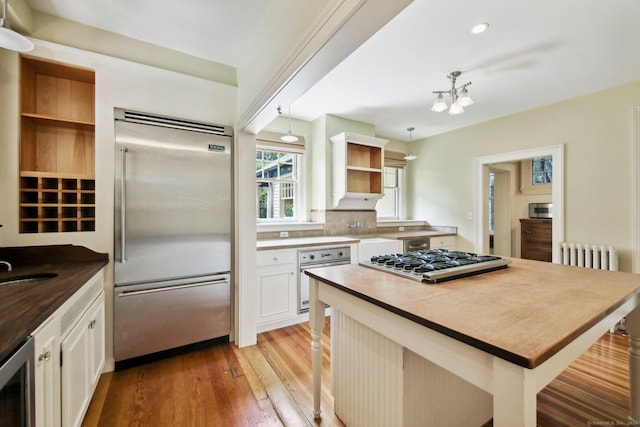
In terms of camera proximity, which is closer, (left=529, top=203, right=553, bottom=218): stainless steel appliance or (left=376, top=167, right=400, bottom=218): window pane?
(left=529, top=203, right=553, bottom=218): stainless steel appliance

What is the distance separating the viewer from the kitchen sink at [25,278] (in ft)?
4.90

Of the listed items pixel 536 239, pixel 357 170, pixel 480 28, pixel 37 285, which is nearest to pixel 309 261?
pixel 357 170

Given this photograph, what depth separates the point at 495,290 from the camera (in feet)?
3.73

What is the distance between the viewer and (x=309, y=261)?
292 centimetres

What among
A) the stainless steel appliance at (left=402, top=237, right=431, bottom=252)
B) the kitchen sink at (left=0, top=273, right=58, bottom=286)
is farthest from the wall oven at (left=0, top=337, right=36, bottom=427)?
the stainless steel appliance at (left=402, top=237, right=431, bottom=252)

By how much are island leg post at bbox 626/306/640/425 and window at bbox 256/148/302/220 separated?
→ 10.4 feet

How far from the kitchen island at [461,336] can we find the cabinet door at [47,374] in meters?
1.13

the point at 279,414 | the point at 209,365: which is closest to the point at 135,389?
the point at 209,365

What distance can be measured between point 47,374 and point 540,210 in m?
6.54

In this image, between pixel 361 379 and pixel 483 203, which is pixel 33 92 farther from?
pixel 483 203

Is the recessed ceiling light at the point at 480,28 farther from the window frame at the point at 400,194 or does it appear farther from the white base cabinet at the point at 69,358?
the window frame at the point at 400,194

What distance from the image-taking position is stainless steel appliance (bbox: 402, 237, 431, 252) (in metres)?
3.75

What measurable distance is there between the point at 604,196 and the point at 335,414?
11.8ft

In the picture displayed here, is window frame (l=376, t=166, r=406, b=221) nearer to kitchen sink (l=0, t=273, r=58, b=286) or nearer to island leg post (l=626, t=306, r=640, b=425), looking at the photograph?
island leg post (l=626, t=306, r=640, b=425)
